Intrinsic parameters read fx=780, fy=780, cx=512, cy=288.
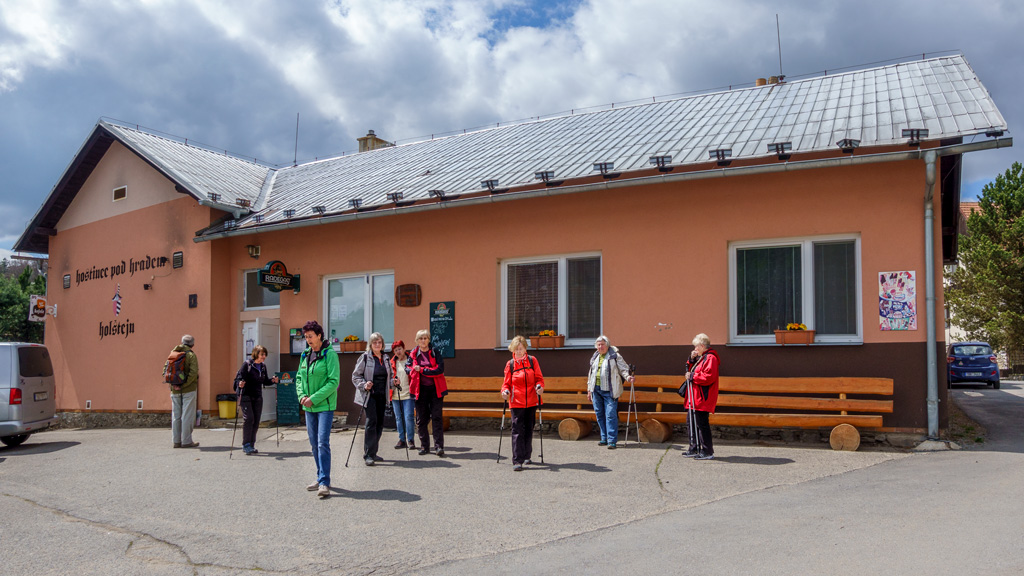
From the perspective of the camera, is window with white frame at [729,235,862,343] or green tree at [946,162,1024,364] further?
green tree at [946,162,1024,364]

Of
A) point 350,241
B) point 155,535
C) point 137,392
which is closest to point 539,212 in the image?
point 350,241

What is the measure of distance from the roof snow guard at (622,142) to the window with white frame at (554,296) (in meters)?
1.27

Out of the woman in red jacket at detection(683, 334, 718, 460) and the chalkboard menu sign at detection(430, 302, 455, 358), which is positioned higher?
the chalkboard menu sign at detection(430, 302, 455, 358)

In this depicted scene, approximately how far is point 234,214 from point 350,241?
3.16 meters

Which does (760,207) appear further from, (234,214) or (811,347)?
(234,214)

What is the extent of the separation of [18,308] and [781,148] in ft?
98.8

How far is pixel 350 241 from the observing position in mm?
14602

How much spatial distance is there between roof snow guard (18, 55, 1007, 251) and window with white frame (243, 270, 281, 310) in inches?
49.8

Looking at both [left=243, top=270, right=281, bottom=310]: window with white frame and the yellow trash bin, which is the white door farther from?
the yellow trash bin

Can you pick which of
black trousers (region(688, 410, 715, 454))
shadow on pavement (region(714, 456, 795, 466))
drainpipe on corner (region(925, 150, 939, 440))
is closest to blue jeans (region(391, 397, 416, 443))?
black trousers (region(688, 410, 715, 454))

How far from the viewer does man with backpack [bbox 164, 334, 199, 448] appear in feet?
40.7

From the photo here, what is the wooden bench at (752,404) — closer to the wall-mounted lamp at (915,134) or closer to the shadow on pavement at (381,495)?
the wall-mounted lamp at (915,134)

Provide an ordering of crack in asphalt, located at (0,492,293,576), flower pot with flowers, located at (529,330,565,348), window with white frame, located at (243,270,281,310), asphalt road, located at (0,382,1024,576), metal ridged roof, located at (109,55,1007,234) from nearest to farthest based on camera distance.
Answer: asphalt road, located at (0,382,1024,576) → crack in asphalt, located at (0,492,293,576) → metal ridged roof, located at (109,55,1007,234) → flower pot with flowers, located at (529,330,565,348) → window with white frame, located at (243,270,281,310)

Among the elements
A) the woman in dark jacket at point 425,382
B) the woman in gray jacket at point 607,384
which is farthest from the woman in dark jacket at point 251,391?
the woman in gray jacket at point 607,384
